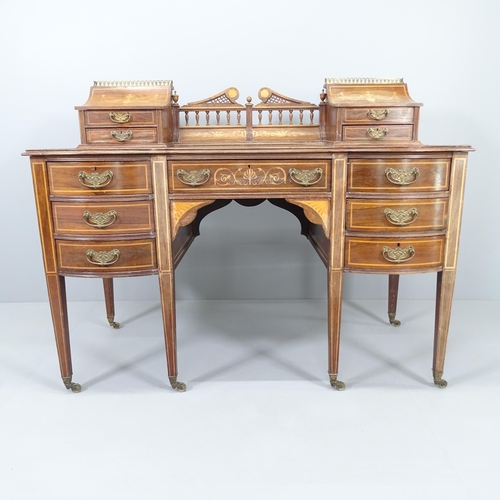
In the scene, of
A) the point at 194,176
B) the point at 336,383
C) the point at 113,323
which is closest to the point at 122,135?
the point at 194,176

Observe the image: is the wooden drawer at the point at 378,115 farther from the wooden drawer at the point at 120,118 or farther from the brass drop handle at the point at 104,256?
the brass drop handle at the point at 104,256

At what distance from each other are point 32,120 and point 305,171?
6.28 ft

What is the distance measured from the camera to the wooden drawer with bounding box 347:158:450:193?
1.94m

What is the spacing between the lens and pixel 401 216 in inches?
77.8

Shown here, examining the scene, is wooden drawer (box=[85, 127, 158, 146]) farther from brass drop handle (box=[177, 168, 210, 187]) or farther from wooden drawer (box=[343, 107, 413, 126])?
wooden drawer (box=[343, 107, 413, 126])

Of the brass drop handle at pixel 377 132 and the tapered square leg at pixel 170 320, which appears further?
the brass drop handle at pixel 377 132

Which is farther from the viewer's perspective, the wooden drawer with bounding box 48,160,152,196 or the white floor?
the wooden drawer with bounding box 48,160,152,196

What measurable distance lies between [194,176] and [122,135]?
0.53 meters

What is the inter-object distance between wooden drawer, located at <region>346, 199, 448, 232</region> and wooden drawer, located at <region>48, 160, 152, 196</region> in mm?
878

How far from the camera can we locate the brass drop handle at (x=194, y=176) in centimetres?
197

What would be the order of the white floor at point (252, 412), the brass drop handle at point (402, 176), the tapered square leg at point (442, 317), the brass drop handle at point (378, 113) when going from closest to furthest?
the white floor at point (252, 412) < the brass drop handle at point (402, 176) < the tapered square leg at point (442, 317) < the brass drop handle at point (378, 113)

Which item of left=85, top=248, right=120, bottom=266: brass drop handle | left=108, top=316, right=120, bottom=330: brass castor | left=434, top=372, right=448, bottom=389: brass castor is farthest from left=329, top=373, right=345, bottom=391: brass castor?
left=108, top=316, right=120, bottom=330: brass castor

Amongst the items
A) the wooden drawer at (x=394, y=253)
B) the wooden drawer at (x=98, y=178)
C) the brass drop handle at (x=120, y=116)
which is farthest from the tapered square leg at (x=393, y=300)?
the brass drop handle at (x=120, y=116)

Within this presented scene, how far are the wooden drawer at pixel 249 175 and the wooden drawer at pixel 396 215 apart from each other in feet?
0.58
